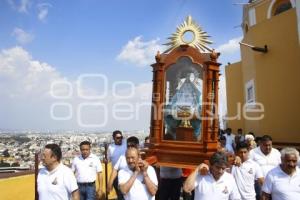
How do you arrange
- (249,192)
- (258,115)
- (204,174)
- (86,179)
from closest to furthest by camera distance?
(204,174) → (249,192) → (86,179) → (258,115)

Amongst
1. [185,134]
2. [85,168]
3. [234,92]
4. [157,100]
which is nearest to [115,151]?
[85,168]

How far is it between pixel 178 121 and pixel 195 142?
19.2 inches

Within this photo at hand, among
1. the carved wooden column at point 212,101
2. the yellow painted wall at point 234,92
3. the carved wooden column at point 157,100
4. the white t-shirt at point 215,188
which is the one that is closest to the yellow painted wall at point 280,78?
the yellow painted wall at point 234,92

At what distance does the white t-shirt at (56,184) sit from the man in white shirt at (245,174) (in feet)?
7.76

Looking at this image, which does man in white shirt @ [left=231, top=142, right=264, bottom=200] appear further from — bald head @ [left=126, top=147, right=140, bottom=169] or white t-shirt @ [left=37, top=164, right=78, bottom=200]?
white t-shirt @ [left=37, top=164, right=78, bottom=200]

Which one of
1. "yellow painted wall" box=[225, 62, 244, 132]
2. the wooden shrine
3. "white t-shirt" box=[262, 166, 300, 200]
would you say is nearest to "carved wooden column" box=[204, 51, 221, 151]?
the wooden shrine

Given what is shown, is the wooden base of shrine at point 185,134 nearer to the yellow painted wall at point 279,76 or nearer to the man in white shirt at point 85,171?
the man in white shirt at point 85,171

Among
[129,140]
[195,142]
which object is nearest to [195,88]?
[195,142]

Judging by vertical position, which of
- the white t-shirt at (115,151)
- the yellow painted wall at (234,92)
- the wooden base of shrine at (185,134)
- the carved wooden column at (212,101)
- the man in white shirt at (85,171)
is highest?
the yellow painted wall at (234,92)

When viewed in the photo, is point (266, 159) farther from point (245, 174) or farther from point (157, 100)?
point (157, 100)

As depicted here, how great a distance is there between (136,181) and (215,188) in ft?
2.76

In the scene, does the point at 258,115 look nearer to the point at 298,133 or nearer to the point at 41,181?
the point at 298,133

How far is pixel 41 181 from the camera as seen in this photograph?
154 inches

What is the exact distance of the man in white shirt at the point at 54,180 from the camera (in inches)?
152
